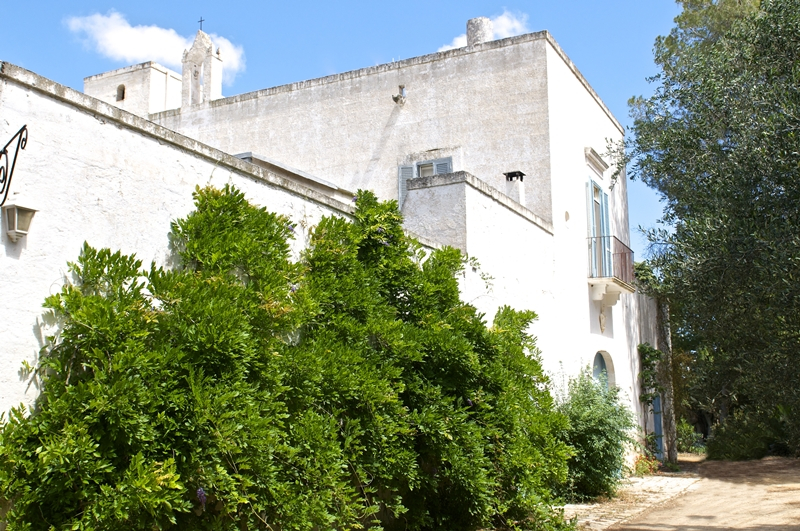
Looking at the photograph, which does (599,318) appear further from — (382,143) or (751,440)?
(751,440)

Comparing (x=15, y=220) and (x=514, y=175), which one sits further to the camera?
(x=514, y=175)

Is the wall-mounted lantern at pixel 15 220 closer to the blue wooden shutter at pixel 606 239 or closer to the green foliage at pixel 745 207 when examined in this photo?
the green foliage at pixel 745 207

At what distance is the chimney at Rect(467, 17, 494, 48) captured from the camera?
13336mm

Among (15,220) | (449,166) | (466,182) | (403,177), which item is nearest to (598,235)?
(449,166)

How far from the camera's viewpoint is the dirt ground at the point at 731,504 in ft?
29.1

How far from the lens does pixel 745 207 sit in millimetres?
7168

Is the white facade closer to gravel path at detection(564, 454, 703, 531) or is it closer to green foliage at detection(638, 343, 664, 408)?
green foliage at detection(638, 343, 664, 408)

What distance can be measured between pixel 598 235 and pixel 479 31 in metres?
4.15

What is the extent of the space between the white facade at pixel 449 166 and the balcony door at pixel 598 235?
2.1 inches

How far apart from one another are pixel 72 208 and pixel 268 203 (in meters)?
2.03

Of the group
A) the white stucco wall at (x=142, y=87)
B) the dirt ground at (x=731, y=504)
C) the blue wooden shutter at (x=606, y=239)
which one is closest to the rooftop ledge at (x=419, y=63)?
the white stucco wall at (x=142, y=87)

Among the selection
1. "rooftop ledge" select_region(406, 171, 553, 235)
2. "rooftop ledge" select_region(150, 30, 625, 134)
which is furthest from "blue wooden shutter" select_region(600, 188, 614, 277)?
"rooftop ledge" select_region(406, 171, 553, 235)

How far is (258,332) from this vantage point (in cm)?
572

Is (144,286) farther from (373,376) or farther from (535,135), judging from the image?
(535,135)
